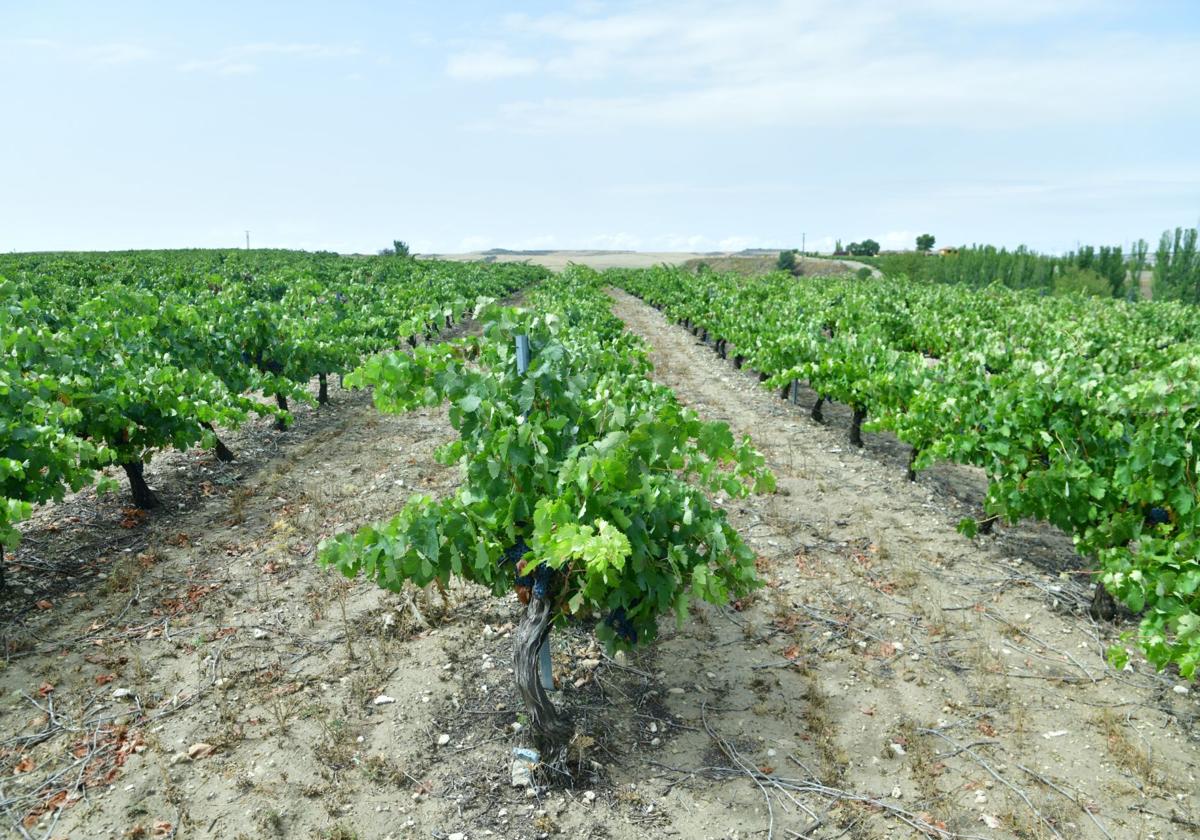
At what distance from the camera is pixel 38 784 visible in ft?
14.3

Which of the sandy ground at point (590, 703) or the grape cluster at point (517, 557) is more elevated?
the grape cluster at point (517, 557)

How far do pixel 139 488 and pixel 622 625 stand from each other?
20.7 ft

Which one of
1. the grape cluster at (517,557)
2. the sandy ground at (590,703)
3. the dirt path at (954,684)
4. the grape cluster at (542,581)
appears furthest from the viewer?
the grape cluster at (517,557)

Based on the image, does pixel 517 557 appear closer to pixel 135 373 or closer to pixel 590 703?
pixel 590 703

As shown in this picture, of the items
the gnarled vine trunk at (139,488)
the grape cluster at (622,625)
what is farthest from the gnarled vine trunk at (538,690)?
the gnarled vine trunk at (139,488)

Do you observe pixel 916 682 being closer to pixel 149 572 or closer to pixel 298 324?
pixel 149 572

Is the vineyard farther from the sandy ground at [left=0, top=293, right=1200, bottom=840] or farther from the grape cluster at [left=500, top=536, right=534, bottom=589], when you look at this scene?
the grape cluster at [left=500, top=536, right=534, bottom=589]

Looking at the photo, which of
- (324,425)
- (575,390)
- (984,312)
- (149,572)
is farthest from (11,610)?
(984,312)

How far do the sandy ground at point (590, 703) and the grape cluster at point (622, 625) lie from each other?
65 cm

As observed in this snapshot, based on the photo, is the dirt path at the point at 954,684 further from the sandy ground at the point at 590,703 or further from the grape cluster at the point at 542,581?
the grape cluster at the point at 542,581

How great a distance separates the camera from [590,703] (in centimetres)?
509

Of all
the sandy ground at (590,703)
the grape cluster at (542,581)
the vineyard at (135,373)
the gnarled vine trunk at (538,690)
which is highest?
the vineyard at (135,373)

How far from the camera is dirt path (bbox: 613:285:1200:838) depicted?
429cm

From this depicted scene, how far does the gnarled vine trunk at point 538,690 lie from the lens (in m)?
4.38
